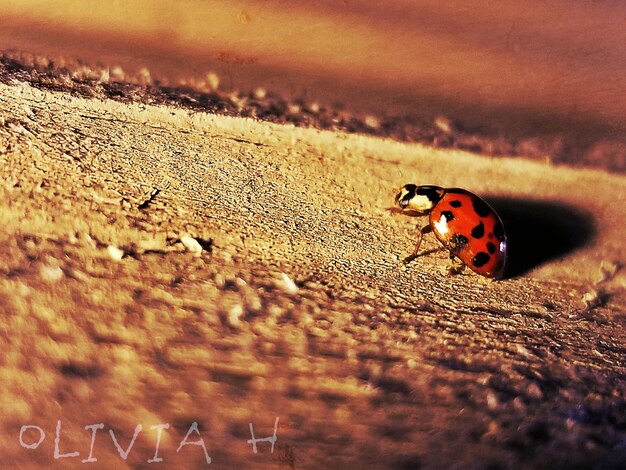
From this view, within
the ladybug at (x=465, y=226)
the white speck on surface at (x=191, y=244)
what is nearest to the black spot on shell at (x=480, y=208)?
the ladybug at (x=465, y=226)

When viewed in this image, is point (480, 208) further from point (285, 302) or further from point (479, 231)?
point (285, 302)

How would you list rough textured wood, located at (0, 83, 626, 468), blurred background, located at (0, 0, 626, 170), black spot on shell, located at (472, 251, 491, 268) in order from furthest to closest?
blurred background, located at (0, 0, 626, 170) < black spot on shell, located at (472, 251, 491, 268) < rough textured wood, located at (0, 83, 626, 468)

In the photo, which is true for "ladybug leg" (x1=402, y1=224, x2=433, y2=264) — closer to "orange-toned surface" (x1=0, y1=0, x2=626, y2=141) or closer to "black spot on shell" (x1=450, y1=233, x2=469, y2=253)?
"black spot on shell" (x1=450, y1=233, x2=469, y2=253)

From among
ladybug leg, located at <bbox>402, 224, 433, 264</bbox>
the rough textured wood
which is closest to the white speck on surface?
the rough textured wood

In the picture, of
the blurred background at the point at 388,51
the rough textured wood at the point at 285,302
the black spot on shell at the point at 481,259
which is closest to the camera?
the rough textured wood at the point at 285,302

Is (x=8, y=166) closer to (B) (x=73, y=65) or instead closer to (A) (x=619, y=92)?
(B) (x=73, y=65)

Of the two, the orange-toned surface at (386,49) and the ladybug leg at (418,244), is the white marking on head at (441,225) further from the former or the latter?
the orange-toned surface at (386,49)
